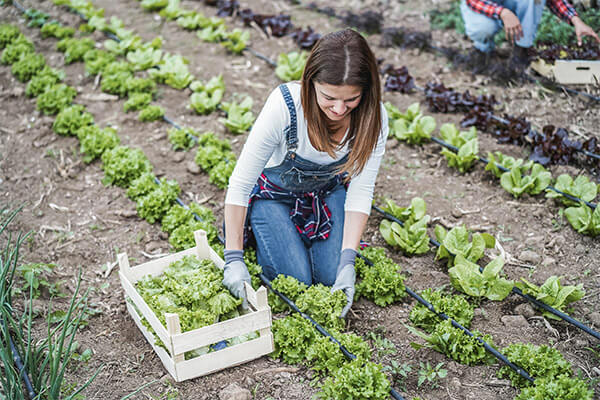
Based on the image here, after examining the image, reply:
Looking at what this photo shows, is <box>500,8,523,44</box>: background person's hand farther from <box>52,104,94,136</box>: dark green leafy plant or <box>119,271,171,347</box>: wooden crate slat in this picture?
<box>119,271,171,347</box>: wooden crate slat

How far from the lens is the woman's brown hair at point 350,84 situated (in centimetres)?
293

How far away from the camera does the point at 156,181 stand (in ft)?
15.8

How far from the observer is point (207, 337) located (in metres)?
2.96

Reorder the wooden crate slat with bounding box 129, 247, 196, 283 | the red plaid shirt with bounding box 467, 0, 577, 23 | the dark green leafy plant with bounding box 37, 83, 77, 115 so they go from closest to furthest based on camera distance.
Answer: the wooden crate slat with bounding box 129, 247, 196, 283
the red plaid shirt with bounding box 467, 0, 577, 23
the dark green leafy plant with bounding box 37, 83, 77, 115

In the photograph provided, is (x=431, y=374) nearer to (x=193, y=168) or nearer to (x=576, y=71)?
(x=193, y=168)

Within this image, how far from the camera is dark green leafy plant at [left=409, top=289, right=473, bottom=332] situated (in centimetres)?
338

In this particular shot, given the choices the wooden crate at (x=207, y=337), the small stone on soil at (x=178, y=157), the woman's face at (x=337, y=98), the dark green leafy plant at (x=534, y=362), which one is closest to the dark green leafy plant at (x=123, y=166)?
the small stone on soil at (x=178, y=157)

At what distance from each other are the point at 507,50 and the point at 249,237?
14.3 feet

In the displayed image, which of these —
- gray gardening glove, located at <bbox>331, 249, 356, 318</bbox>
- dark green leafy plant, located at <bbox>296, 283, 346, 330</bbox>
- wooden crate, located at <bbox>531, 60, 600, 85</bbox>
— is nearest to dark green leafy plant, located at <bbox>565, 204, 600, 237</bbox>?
gray gardening glove, located at <bbox>331, 249, 356, 318</bbox>

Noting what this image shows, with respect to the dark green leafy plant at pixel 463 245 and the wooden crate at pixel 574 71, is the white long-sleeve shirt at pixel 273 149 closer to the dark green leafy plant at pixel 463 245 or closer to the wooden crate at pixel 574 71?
the dark green leafy plant at pixel 463 245

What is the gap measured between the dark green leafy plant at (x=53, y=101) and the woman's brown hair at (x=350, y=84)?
139 inches

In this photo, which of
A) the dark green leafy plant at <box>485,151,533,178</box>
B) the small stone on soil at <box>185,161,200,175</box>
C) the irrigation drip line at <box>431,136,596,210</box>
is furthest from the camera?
the small stone on soil at <box>185,161,200,175</box>

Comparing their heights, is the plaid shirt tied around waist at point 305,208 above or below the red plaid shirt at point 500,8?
below

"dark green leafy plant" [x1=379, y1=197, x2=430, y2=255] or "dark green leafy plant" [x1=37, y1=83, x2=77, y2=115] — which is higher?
"dark green leafy plant" [x1=37, y1=83, x2=77, y2=115]
